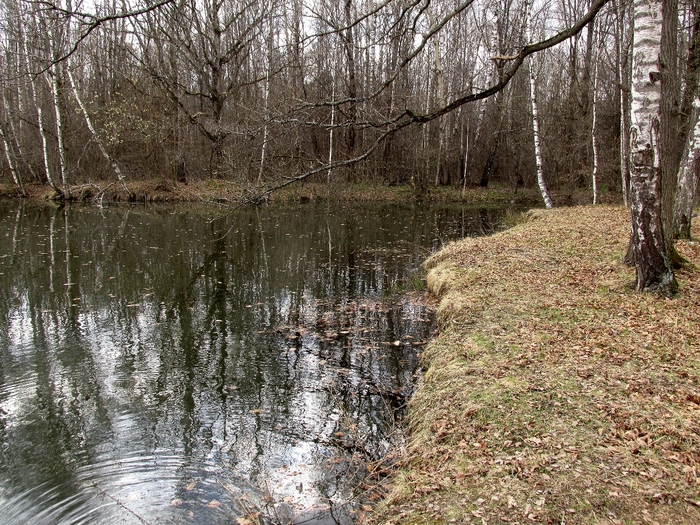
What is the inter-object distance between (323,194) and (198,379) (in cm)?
2287

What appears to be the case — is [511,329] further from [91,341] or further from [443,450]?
[91,341]

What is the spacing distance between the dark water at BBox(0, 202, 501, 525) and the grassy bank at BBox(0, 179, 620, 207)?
44.7 ft

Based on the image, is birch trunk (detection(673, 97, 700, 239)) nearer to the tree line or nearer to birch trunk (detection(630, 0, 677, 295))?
birch trunk (detection(630, 0, 677, 295))

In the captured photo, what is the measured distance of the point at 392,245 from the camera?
1593 centimetres

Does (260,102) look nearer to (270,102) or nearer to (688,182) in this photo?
(270,102)

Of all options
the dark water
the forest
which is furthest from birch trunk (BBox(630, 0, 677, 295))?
the forest

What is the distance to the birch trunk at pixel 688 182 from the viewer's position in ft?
33.2

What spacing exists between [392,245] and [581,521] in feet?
42.6

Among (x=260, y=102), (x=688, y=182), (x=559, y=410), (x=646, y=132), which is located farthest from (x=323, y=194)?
(x=559, y=410)

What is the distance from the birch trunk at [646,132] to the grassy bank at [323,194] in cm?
2007

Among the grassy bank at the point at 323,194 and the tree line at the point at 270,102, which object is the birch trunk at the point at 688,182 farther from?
the grassy bank at the point at 323,194

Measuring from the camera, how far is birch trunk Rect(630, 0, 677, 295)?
20.6ft

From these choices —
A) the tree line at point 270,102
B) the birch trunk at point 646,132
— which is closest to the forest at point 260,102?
the tree line at point 270,102

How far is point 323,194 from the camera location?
28.8 m
